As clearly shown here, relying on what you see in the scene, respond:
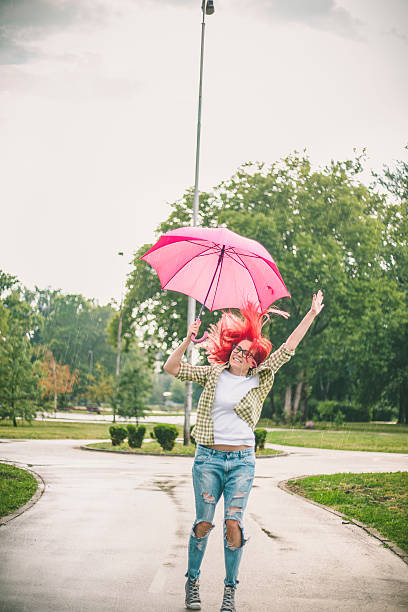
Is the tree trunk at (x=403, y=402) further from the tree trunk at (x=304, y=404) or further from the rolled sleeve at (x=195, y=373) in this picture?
the rolled sleeve at (x=195, y=373)

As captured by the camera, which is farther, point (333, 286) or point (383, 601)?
point (333, 286)

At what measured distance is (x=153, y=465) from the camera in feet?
53.4

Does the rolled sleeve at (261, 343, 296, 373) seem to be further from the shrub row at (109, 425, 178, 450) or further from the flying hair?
the shrub row at (109, 425, 178, 450)

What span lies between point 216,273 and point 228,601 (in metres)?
2.61

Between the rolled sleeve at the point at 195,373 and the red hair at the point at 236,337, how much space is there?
0.30ft

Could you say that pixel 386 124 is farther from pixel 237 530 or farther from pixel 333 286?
pixel 333 286

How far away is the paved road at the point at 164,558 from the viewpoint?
16.0ft

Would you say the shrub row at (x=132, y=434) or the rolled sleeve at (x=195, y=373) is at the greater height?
the rolled sleeve at (x=195, y=373)

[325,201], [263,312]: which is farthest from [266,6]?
[325,201]

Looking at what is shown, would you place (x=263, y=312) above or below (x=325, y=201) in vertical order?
below

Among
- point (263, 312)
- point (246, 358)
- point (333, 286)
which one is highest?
point (333, 286)

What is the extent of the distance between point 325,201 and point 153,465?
85.9ft

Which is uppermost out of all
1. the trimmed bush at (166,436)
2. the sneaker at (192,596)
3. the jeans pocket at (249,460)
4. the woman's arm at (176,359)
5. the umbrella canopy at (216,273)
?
the umbrella canopy at (216,273)

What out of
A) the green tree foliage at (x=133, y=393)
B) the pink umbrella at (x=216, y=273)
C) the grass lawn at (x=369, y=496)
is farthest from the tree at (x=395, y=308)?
the pink umbrella at (x=216, y=273)
